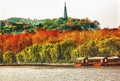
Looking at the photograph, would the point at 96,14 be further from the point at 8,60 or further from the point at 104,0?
the point at 8,60

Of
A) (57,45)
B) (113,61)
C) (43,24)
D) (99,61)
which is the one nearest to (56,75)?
(43,24)

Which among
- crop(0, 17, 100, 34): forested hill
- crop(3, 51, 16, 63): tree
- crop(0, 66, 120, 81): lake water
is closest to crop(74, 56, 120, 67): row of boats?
crop(0, 66, 120, 81): lake water

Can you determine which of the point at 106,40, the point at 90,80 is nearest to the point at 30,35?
the point at 106,40

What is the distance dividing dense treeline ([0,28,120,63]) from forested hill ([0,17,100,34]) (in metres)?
0.16

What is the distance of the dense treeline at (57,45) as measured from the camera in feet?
68.7

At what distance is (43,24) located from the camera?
20672 mm

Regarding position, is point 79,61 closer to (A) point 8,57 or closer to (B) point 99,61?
(B) point 99,61

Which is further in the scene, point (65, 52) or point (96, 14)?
point (65, 52)

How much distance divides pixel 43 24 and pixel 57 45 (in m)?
1.93

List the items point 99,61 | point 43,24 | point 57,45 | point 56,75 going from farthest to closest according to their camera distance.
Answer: point 57,45, point 99,61, point 43,24, point 56,75

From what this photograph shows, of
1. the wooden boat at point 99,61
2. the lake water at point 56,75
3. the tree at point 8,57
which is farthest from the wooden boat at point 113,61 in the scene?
the tree at point 8,57

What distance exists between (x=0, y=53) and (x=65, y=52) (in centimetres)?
199

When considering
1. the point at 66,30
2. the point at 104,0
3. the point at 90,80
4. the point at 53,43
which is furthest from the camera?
the point at 53,43

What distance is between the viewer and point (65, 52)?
22.0m
